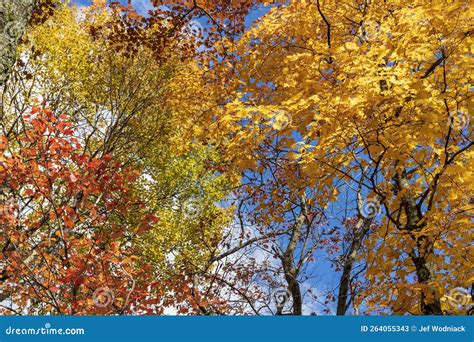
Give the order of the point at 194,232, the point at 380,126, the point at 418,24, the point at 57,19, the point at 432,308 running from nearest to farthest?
1. the point at 418,24
2. the point at 380,126
3. the point at 432,308
4. the point at 194,232
5. the point at 57,19

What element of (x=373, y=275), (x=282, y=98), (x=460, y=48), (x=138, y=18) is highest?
(x=138, y=18)

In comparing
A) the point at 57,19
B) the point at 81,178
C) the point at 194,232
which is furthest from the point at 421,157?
the point at 57,19

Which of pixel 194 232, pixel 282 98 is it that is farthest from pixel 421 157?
pixel 194 232

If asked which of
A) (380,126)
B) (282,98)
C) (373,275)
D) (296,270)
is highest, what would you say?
(282,98)

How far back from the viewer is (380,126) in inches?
237

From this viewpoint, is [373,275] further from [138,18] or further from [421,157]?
[138,18]

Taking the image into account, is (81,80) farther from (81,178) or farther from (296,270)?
(296,270)

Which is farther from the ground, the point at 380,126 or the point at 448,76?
the point at 448,76

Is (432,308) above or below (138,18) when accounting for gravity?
below

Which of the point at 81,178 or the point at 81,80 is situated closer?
the point at 81,178

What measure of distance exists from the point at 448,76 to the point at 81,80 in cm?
1381

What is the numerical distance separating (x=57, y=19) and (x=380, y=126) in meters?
16.3

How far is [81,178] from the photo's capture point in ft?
24.2

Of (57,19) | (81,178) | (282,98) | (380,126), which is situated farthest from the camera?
(57,19)
